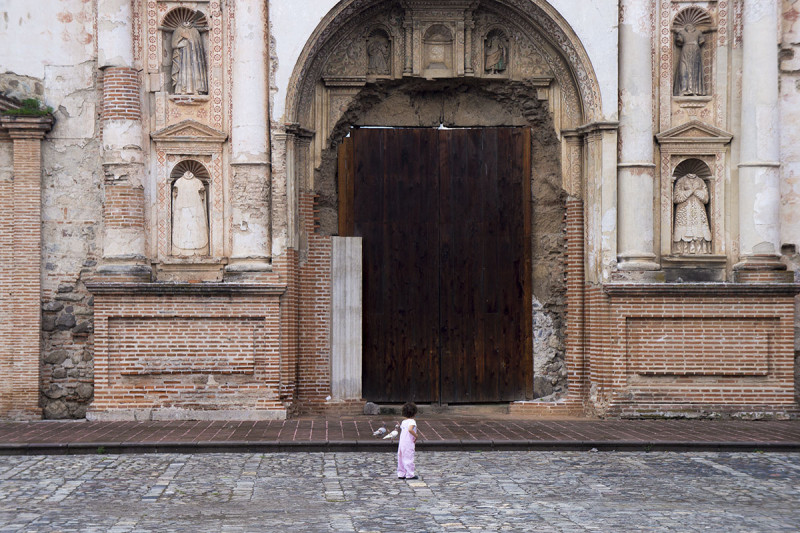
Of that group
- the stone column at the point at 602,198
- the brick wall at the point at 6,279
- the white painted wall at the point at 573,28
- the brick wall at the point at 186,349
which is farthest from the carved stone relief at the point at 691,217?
the brick wall at the point at 6,279

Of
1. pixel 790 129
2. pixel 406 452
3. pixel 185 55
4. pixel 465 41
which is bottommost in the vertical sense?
pixel 406 452

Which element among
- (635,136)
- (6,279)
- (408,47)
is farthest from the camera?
(408,47)

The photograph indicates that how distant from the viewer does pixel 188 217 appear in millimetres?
14312

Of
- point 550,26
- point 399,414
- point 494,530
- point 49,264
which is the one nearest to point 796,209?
point 550,26

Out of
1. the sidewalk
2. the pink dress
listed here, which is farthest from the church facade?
the pink dress

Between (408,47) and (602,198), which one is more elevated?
(408,47)

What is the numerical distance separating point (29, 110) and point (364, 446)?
6.97 meters

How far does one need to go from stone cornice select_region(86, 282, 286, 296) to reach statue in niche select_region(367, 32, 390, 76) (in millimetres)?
3823

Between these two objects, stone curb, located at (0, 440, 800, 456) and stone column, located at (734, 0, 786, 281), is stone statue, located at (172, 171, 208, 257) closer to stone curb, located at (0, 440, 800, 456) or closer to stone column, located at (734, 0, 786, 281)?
stone curb, located at (0, 440, 800, 456)

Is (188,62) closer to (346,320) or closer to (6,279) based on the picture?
(6,279)

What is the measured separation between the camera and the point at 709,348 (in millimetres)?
14188

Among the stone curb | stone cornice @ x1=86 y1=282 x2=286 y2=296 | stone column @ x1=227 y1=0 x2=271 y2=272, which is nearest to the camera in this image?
the stone curb

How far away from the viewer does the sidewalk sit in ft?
37.6

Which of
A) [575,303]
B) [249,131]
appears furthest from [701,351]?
[249,131]
